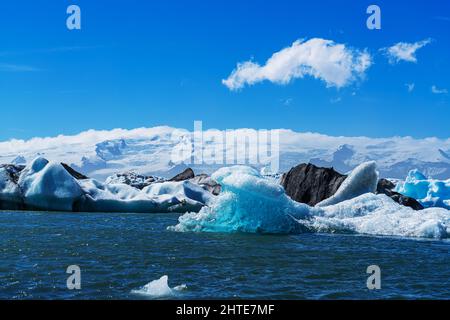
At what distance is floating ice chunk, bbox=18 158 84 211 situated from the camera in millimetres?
34312

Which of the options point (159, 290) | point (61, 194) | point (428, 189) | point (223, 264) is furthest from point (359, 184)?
point (428, 189)

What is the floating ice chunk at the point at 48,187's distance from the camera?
113 ft

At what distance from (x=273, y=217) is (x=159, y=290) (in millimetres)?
11368

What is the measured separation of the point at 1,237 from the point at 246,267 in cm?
916

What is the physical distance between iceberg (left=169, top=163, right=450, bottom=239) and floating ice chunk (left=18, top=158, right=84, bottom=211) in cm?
1507

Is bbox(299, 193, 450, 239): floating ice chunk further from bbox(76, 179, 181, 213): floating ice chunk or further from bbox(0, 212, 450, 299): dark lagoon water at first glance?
bbox(76, 179, 181, 213): floating ice chunk

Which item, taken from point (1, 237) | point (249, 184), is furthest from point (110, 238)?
point (249, 184)

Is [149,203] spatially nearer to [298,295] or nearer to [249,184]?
[249,184]

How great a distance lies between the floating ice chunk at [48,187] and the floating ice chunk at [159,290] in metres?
26.1

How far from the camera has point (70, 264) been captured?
1252 cm

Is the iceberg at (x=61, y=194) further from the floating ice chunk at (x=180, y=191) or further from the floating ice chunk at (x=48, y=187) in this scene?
the floating ice chunk at (x=180, y=191)

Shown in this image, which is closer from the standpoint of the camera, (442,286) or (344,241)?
(442,286)

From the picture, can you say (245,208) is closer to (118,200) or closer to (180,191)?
(118,200)

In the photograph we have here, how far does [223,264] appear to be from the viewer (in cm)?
1278
